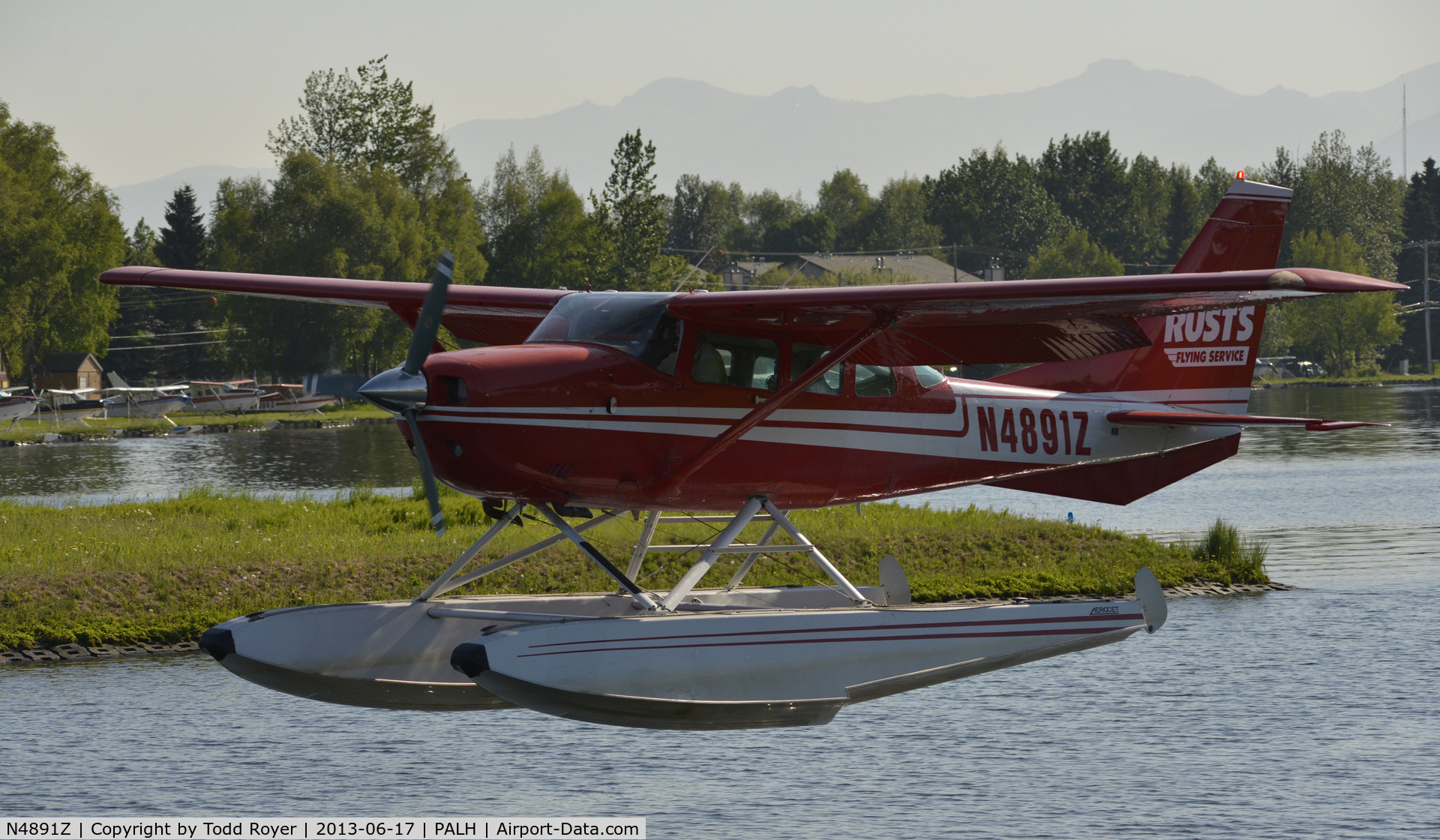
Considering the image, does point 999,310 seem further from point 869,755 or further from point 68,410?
point 68,410

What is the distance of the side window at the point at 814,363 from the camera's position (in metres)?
10.4

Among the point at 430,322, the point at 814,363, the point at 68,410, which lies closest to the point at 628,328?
the point at 430,322

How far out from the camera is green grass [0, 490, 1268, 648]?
47.3 ft

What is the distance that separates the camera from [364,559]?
15812 millimetres

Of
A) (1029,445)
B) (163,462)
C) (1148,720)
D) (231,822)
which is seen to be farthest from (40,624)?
(163,462)

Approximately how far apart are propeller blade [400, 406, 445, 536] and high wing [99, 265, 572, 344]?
3.04 m

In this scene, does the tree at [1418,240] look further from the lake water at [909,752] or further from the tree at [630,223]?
the lake water at [909,752]

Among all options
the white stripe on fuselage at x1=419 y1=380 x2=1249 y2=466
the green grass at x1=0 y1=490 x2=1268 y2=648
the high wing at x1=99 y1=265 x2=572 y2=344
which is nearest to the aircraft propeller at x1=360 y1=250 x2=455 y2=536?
the white stripe on fuselage at x1=419 y1=380 x2=1249 y2=466

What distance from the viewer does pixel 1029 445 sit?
39.6ft

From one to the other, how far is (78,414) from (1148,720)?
62.8m

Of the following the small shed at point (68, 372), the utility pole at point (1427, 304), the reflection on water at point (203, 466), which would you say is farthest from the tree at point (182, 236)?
the utility pole at point (1427, 304)

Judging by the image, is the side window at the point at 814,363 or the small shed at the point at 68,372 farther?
the small shed at the point at 68,372

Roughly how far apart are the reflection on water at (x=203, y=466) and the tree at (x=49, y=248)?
18.9 m

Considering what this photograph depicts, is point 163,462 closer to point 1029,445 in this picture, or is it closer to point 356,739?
point 356,739
